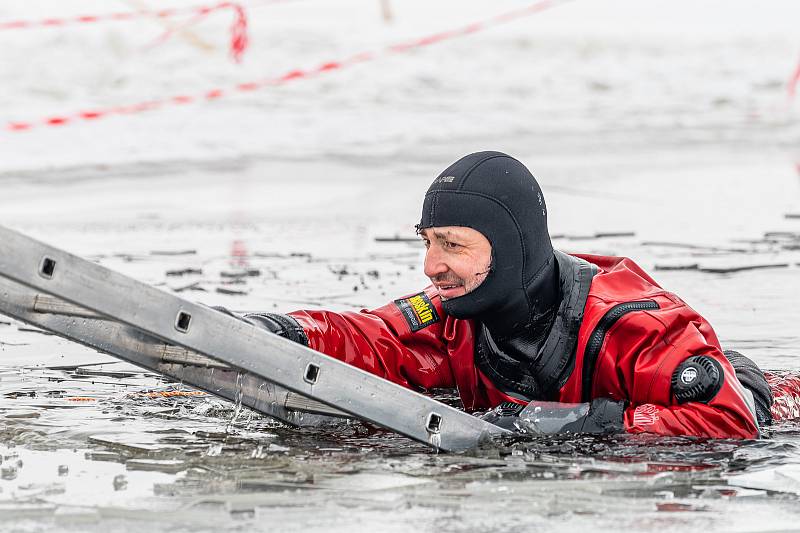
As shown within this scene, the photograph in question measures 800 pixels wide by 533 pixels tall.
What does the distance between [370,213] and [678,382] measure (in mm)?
6653

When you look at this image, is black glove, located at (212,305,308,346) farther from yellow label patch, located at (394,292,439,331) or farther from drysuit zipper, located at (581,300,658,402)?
drysuit zipper, located at (581,300,658,402)

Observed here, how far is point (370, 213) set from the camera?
10.5 meters

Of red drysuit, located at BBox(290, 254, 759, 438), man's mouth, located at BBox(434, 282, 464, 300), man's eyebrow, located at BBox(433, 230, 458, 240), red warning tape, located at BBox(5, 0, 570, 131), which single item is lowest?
red drysuit, located at BBox(290, 254, 759, 438)

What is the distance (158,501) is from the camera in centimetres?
339

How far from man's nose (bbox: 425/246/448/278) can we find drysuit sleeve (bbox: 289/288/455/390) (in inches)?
20.0

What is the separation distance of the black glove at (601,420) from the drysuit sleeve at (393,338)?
2.37 ft

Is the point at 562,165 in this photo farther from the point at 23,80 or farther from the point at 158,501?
the point at 158,501

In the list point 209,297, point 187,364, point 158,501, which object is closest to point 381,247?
point 209,297

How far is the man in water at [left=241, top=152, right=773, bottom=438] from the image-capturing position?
404 cm

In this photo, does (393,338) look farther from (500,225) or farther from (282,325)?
(500,225)

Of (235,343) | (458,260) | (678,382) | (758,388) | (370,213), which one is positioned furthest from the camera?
(370,213)

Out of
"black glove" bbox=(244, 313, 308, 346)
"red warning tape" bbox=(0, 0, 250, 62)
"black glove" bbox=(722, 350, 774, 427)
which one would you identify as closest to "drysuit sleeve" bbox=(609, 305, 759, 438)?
"black glove" bbox=(722, 350, 774, 427)

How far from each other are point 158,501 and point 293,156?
10.9m

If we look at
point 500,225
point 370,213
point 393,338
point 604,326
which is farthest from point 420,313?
point 370,213
